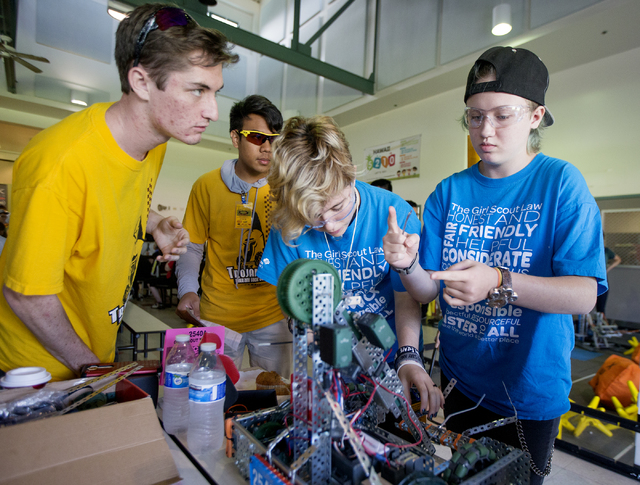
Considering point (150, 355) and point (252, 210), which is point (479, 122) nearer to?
point (252, 210)

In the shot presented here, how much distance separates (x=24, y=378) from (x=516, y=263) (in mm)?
1265

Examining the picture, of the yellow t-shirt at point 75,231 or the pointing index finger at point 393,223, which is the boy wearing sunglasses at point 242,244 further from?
the pointing index finger at point 393,223

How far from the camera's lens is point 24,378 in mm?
867

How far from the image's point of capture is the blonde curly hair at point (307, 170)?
3.61 feet

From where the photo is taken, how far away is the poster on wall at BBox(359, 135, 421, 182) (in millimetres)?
6121

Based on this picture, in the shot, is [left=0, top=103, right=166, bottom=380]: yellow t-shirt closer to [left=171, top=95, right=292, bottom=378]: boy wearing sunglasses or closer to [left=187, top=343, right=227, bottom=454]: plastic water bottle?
[left=187, top=343, right=227, bottom=454]: plastic water bottle

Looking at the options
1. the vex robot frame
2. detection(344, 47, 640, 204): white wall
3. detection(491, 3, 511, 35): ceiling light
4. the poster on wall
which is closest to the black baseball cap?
the vex robot frame

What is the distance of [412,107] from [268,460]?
6.36 metres

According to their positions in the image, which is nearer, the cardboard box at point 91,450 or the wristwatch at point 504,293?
the cardboard box at point 91,450

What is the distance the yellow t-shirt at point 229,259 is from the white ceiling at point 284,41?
3995mm

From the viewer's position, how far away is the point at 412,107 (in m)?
6.20

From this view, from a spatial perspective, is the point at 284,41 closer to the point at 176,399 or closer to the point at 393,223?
the point at 393,223

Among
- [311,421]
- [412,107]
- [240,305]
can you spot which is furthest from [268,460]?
[412,107]

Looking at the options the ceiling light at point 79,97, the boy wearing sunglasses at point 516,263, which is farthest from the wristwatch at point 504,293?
the ceiling light at point 79,97
